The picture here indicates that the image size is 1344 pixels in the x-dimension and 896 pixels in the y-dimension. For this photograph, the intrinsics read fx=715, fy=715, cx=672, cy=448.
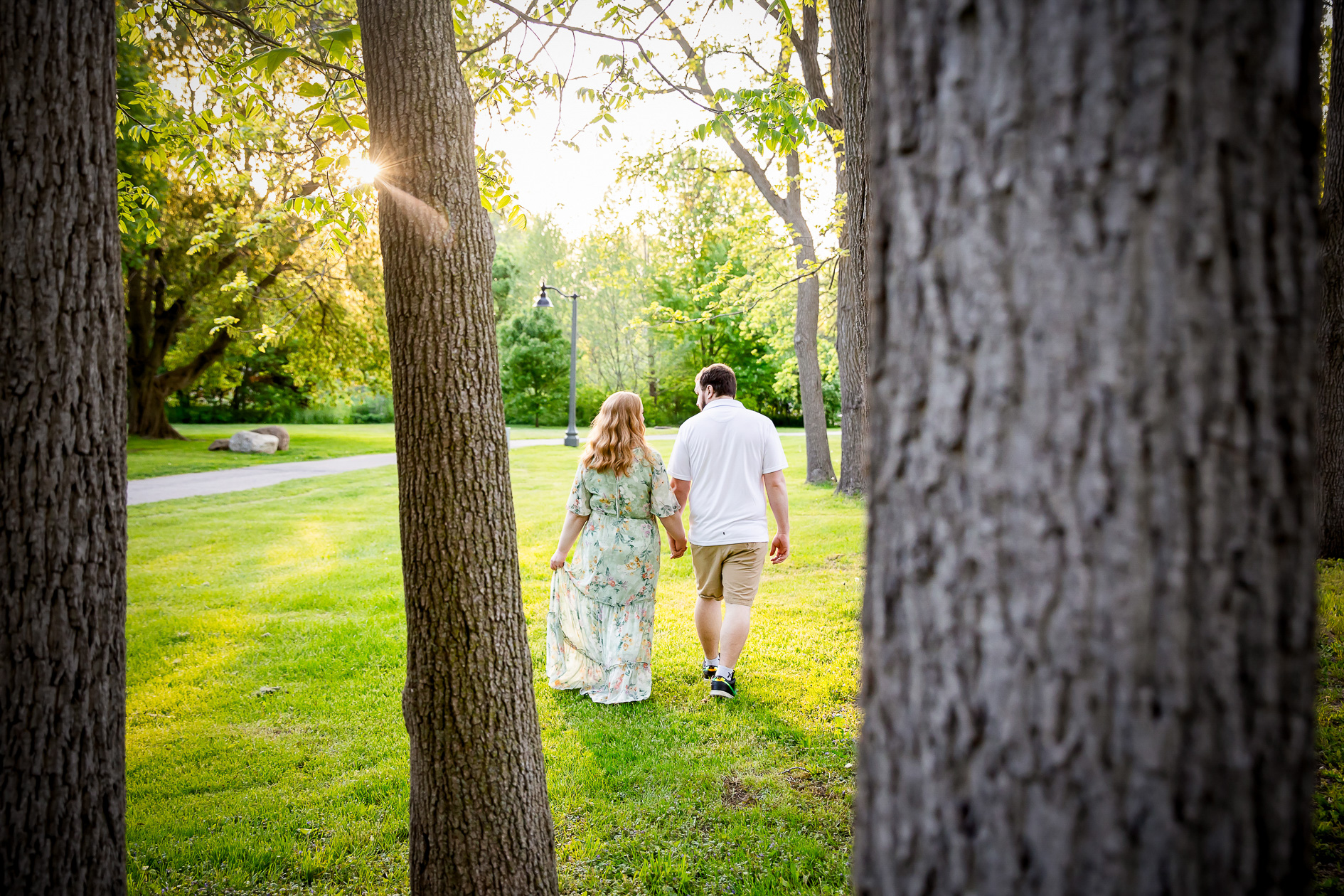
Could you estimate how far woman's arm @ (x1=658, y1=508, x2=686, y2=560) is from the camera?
15.7 feet

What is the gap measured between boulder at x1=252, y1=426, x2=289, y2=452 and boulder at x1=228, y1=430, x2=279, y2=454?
92cm

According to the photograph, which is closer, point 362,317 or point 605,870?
point 605,870

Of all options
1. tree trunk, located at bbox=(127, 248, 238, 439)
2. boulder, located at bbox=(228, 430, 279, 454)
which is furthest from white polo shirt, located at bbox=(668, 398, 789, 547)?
boulder, located at bbox=(228, 430, 279, 454)

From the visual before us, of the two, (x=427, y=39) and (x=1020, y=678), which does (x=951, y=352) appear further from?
(x=427, y=39)

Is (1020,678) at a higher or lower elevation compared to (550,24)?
lower

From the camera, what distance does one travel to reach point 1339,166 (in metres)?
6.46

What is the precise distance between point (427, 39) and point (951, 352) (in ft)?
7.51

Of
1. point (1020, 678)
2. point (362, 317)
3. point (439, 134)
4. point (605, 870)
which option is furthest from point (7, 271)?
point (362, 317)

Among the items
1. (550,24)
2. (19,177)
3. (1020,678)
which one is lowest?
(1020,678)

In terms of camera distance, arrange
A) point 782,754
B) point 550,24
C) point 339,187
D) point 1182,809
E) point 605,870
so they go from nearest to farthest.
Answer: point 1182,809, point 605,870, point 550,24, point 782,754, point 339,187

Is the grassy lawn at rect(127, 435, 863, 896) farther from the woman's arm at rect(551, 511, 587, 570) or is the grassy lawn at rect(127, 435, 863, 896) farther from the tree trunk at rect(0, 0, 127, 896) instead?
the tree trunk at rect(0, 0, 127, 896)

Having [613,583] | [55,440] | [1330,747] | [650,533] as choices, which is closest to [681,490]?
[650,533]

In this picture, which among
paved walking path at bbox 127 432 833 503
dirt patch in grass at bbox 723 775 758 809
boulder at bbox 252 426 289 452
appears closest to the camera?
dirt patch in grass at bbox 723 775 758 809

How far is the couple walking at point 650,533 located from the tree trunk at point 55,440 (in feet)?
9.61
